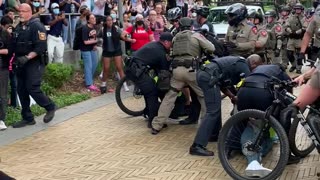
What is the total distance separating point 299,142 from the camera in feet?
20.4

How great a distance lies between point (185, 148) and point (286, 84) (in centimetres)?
193

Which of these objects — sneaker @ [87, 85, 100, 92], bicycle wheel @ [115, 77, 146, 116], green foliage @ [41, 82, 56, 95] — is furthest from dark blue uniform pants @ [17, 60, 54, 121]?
sneaker @ [87, 85, 100, 92]

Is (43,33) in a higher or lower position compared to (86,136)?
higher

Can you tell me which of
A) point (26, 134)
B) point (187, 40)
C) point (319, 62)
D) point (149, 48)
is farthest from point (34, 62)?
point (319, 62)

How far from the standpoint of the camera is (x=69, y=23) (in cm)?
1206

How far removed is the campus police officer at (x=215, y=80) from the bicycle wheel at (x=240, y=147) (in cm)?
45

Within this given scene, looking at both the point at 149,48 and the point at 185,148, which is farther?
the point at 149,48

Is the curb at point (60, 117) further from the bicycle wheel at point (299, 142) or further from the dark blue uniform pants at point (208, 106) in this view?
the bicycle wheel at point (299, 142)

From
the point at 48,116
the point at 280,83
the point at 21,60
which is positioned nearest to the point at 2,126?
the point at 48,116

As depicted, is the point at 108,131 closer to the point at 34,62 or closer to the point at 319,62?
the point at 34,62

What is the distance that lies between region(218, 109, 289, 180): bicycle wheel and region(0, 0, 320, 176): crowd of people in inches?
4.7

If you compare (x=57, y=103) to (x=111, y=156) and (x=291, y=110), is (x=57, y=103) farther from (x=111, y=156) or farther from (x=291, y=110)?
(x=291, y=110)

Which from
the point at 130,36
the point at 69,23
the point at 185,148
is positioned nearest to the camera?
the point at 185,148

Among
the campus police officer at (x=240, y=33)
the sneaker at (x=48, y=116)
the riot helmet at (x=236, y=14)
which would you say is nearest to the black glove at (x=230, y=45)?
the campus police officer at (x=240, y=33)
